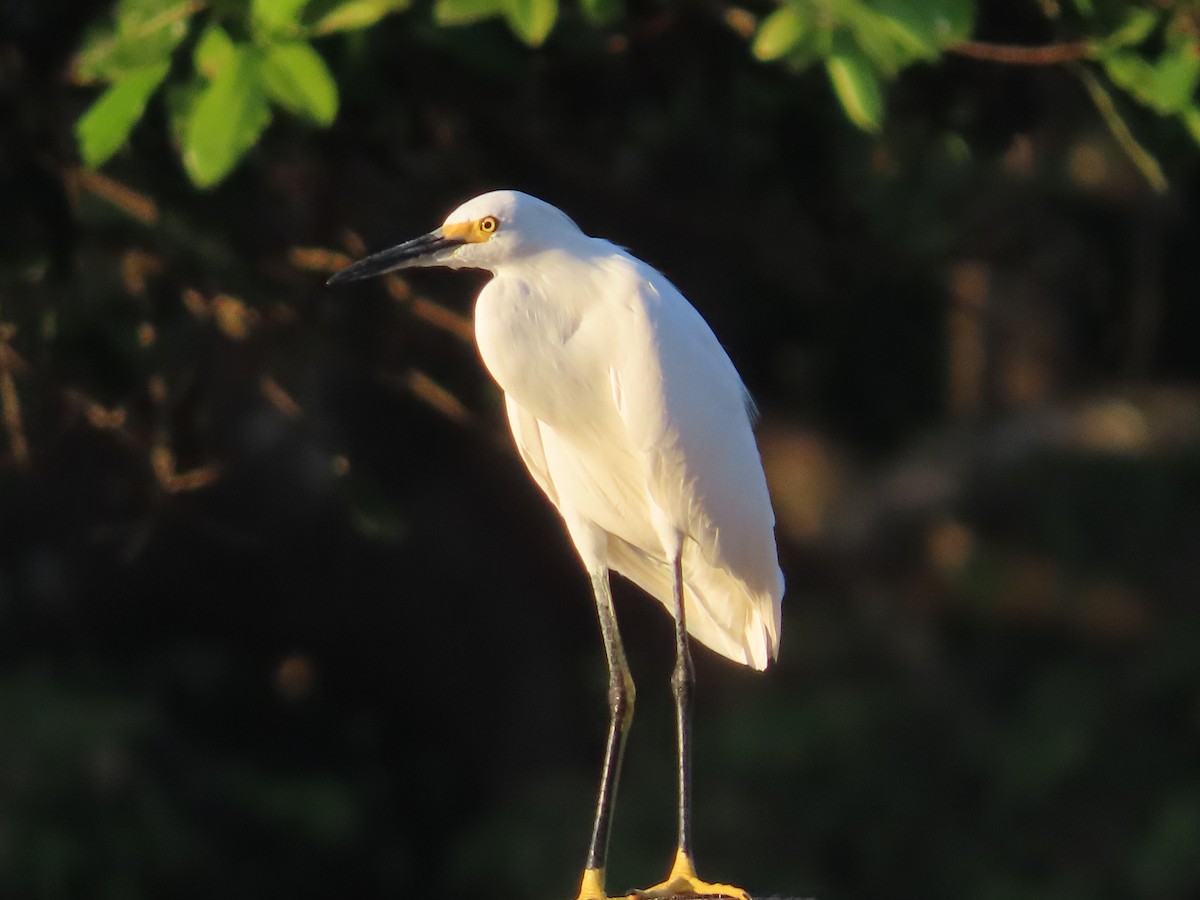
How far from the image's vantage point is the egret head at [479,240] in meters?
2.79

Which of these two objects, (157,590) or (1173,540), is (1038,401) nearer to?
(1173,540)

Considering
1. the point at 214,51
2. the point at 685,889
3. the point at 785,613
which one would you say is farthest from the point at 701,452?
the point at 785,613

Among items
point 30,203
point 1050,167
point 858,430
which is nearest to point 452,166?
point 30,203

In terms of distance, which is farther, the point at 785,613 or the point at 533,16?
the point at 785,613

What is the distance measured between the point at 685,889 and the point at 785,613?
5.38 metres

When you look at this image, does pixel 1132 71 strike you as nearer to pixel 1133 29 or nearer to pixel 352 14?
pixel 1133 29

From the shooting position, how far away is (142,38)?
8.57 ft

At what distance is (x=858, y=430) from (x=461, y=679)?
1708mm

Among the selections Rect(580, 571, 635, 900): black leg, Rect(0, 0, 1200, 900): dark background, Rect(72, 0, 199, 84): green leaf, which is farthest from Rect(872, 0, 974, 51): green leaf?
Rect(0, 0, 1200, 900): dark background

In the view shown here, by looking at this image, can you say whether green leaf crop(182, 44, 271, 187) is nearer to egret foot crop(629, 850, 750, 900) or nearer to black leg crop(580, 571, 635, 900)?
black leg crop(580, 571, 635, 900)

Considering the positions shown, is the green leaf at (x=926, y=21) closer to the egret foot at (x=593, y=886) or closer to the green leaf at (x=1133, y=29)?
the green leaf at (x=1133, y=29)

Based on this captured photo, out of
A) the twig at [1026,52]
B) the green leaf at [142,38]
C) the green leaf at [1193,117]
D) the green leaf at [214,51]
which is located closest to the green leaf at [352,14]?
the green leaf at [214,51]

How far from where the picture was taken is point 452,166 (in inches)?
169

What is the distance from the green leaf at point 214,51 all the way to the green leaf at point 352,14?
0.38 feet
